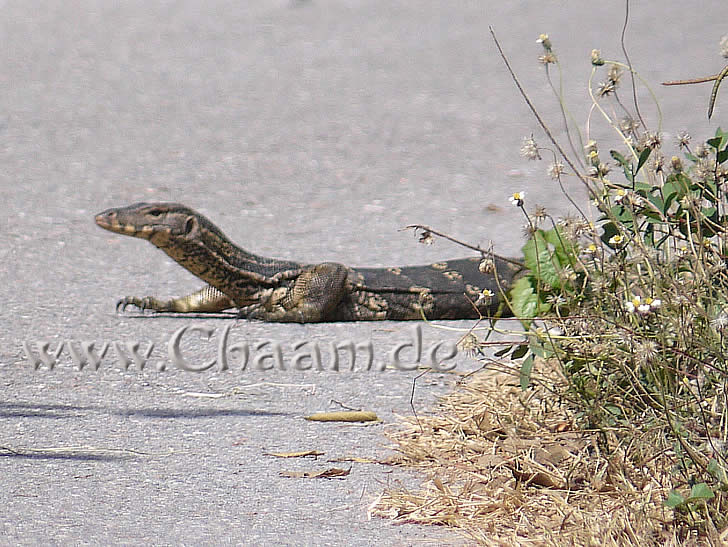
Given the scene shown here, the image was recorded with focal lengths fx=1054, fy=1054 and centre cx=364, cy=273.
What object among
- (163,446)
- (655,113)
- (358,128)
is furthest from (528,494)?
(655,113)

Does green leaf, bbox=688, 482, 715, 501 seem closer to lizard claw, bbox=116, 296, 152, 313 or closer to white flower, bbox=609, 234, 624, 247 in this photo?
white flower, bbox=609, 234, 624, 247

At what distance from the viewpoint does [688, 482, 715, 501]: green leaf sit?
233 centimetres

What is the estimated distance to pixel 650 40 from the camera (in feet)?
46.5

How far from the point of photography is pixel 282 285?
5.62 meters

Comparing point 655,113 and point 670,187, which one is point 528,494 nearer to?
point 670,187

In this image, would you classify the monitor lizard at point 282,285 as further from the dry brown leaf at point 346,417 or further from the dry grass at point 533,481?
the dry grass at point 533,481

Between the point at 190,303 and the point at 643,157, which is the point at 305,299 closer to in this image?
the point at 190,303

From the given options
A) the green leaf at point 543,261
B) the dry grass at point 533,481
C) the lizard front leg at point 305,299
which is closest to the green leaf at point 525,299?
the green leaf at point 543,261

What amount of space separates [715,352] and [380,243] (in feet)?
15.2

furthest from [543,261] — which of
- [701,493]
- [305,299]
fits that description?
[305,299]

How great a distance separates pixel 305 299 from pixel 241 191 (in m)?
3.43

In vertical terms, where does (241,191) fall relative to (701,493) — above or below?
below

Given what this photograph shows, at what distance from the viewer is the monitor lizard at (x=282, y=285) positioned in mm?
5496

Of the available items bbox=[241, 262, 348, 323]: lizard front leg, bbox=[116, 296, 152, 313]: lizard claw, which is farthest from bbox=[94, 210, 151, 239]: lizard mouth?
bbox=[241, 262, 348, 323]: lizard front leg
